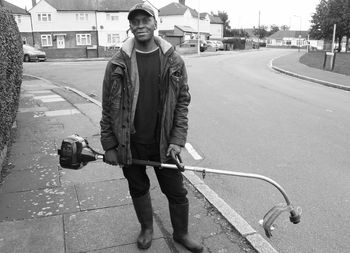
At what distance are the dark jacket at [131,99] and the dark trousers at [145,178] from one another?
13 centimetres

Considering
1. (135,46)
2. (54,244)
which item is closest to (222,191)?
(54,244)

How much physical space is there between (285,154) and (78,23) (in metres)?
50.9

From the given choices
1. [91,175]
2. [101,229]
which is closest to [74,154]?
[101,229]

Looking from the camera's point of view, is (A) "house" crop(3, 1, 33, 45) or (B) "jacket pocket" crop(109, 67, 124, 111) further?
(A) "house" crop(3, 1, 33, 45)

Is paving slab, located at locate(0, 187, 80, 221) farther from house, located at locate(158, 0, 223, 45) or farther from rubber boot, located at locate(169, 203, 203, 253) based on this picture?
house, located at locate(158, 0, 223, 45)

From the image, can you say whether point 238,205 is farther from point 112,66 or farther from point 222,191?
point 112,66

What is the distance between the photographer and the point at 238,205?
4.54m

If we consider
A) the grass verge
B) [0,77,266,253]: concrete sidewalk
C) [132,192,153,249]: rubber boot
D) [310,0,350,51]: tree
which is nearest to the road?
[0,77,266,253]: concrete sidewalk

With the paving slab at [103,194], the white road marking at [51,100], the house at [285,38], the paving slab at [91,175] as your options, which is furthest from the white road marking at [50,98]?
the house at [285,38]

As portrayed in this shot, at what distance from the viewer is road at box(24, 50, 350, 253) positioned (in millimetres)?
4043

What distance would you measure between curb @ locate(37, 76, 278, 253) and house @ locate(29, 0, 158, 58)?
48148mm

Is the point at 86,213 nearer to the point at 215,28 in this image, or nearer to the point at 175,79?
the point at 175,79

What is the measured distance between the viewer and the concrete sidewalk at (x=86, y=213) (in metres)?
3.54

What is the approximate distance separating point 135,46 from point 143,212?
1.49 metres
